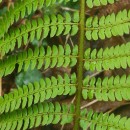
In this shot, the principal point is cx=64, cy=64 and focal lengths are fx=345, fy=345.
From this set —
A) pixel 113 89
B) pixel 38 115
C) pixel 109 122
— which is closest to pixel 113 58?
pixel 113 89

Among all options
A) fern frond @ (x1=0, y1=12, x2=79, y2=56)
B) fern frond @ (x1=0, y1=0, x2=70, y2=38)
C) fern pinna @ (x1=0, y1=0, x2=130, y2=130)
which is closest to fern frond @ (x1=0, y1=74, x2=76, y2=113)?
fern pinna @ (x1=0, y1=0, x2=130, y2=130)

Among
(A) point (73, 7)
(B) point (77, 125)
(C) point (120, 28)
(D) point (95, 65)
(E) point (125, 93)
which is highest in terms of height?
(A) point (73, 7)

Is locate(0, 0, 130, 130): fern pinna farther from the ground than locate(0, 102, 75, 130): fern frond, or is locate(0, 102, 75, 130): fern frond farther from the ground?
locate(0, 0, 130, 130): fern pinna

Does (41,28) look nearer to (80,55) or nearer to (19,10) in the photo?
(19,10)

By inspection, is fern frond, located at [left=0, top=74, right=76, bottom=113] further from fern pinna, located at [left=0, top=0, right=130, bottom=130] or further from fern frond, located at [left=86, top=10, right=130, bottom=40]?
fern frond, located at [left=86, top=10, right=130, bottom=40]

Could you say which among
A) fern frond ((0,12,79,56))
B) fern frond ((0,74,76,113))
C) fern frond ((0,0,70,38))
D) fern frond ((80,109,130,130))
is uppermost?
fern frond ((0,0,70,38))

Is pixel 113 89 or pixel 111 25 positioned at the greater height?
pixel 111 25

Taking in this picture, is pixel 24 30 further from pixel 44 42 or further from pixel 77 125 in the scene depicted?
pixel 44 42

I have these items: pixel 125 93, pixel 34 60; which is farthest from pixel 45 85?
pixel 125 93
